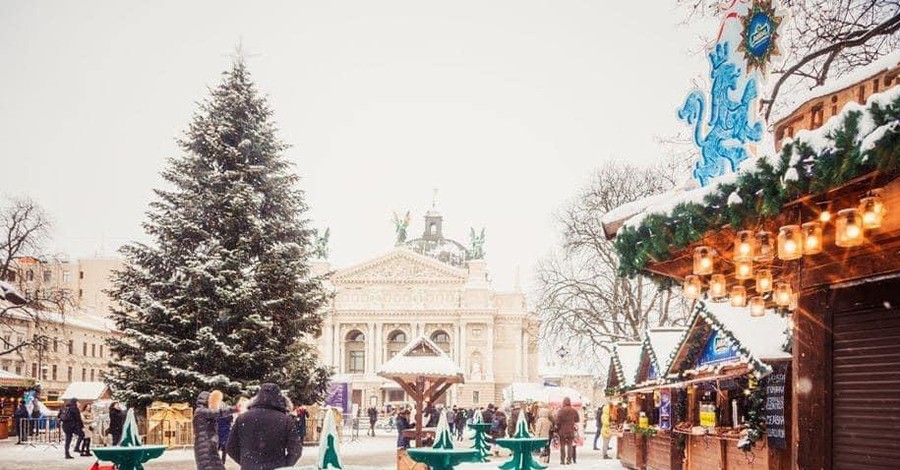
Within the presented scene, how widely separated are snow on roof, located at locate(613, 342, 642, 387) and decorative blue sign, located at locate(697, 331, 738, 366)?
250 inches

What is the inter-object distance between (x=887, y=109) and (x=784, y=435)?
850 centimetres

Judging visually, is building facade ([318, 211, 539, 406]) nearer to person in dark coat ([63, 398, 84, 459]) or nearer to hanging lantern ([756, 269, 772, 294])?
person in dark coat ([63, 398, 84, 459])

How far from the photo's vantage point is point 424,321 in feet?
303

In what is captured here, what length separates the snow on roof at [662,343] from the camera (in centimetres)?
2003

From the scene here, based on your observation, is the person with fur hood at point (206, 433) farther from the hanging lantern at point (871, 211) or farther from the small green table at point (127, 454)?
the hanging lantern at point (871, 211)

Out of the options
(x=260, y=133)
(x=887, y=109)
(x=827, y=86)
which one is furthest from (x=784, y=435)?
(x=260, y=133)

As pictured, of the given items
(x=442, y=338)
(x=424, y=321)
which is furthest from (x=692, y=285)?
(x=442, y=338)

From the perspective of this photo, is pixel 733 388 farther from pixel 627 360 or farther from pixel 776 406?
pixel 627 360

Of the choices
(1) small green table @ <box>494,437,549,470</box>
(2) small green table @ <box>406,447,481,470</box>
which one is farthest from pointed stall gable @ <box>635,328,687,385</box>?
(2) small green table @ <box>406,447,481,470</box>

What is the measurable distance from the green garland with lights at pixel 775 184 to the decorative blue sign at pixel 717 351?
7.16 meters

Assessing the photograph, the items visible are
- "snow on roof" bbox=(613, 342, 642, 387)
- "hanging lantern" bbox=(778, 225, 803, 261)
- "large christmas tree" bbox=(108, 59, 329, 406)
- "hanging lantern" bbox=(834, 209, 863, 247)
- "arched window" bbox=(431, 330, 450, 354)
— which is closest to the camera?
"hanging lantern" bbox=(834, 209, 863, 247)

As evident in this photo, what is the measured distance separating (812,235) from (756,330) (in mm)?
7807

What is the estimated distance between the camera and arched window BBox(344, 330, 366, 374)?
9394cm

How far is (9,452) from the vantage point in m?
26.6
